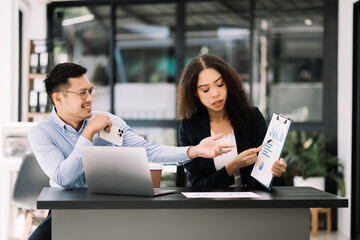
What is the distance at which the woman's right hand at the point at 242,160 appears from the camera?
2.52 meters

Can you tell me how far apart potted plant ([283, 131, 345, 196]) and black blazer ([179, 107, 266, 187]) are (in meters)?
2.88

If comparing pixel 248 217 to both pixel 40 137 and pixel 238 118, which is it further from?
pixel 40 137

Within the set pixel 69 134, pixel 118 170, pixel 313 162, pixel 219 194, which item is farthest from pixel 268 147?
pixel 313 162

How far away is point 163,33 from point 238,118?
3.85 meters

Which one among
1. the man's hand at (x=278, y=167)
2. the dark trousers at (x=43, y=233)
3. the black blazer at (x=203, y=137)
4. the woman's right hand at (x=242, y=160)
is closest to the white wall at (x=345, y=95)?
the black blazer at (x=203, y=137)

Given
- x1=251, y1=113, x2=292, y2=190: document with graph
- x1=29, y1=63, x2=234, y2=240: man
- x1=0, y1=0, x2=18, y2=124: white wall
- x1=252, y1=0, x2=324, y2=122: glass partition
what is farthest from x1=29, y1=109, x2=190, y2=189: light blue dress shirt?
x1=252, y1=0, x2=324, y2=122: glass partition

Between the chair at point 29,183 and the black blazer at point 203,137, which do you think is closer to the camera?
the black blazer at point 203,137

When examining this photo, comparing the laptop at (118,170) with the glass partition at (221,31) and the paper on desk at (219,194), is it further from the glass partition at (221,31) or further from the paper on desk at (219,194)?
the glass partition at (221,31)

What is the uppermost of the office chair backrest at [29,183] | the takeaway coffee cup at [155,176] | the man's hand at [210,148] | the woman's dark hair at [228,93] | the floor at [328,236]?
the woman's dark hair at [228,93]

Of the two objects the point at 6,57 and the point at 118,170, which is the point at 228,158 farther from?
the point at 6,57

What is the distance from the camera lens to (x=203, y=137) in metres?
2.81

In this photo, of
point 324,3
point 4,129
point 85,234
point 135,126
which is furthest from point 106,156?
point 324,3

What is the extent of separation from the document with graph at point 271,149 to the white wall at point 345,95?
3.30 meters

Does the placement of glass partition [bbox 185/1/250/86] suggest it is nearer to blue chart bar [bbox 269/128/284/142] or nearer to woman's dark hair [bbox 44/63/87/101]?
woman's dark hair [bbox 44/63/87/101]
